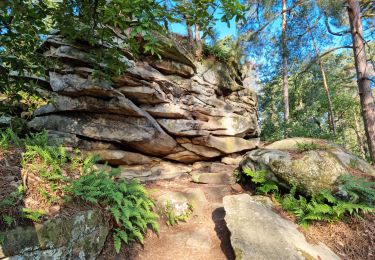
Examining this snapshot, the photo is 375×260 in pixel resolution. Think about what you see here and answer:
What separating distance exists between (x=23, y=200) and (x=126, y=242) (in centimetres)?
179

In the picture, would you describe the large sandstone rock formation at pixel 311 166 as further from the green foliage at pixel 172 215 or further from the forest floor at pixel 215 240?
the green foliage at pixel 172 215

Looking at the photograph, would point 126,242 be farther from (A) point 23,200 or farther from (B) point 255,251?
(B) point 255,251

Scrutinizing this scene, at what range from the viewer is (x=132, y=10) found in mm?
2736

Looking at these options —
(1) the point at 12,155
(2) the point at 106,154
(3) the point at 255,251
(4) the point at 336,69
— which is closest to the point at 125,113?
(2) the point at 106,154

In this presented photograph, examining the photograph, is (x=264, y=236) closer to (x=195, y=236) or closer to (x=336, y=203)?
(x=195, y=236)

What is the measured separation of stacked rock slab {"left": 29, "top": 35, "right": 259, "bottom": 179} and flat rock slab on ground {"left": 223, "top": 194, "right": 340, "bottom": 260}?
14.0ft

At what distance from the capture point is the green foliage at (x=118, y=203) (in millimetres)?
3916

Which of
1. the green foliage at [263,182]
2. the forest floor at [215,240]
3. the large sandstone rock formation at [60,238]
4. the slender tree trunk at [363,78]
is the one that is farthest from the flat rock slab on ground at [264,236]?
the slender tree trunk at [363,78]

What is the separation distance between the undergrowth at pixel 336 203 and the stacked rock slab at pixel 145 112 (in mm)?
4642

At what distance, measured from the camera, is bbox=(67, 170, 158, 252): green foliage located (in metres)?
3.92

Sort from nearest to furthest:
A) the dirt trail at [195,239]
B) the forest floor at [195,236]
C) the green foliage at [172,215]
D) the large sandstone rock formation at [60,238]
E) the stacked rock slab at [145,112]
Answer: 1. the large sandstone rock formation at [60,238]
2. the forest floor at [195,236]
3. the dirt trail at [195,239]
4. the green foliage at [172,215]
5. the stacked rock slab at [145,112]

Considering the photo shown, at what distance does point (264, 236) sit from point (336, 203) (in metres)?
1.82

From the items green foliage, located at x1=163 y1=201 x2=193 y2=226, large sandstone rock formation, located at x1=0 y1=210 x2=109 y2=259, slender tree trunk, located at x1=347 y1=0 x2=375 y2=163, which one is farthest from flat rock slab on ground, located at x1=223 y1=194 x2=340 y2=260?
slender tree trunk, located at x1=347 y1=0 x2=375 y2=163

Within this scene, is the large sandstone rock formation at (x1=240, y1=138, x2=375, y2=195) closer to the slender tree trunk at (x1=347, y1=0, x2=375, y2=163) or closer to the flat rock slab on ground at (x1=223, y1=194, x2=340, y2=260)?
the flat rock slab on ground at (x1=223, y1=194, x2=340, y2=260)
